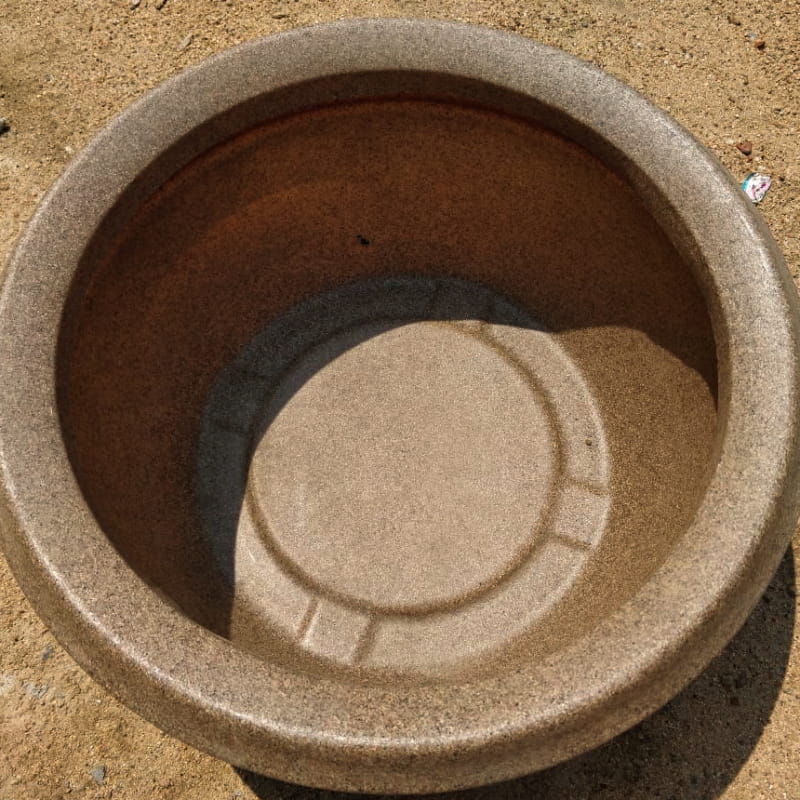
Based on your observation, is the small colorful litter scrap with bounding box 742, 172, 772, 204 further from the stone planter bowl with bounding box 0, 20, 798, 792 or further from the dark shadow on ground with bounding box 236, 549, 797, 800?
the dark shadow on ground with bounding box 236, 549, 797, 800

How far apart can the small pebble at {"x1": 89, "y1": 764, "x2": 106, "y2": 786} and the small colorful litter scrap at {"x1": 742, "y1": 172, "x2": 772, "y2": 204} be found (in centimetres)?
356

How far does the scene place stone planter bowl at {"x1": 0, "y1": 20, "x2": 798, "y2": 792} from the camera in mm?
1848

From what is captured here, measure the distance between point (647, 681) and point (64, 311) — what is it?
1691mm

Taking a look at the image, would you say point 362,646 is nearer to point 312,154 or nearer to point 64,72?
point 312,154

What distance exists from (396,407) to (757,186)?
208cm

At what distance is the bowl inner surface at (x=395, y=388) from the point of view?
2.59 meters

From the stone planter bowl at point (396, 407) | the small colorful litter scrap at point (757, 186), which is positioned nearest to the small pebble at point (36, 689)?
the stone planter bowl at point (396, 407)

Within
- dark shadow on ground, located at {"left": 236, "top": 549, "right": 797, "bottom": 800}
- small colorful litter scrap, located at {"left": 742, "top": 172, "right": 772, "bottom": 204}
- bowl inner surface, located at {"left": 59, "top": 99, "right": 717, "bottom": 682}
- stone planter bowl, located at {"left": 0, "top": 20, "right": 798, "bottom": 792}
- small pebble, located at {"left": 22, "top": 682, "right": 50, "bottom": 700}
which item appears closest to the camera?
stone planter bowl, located at {"left": 0, "top": 20, "right": 798, "bottom": 792}

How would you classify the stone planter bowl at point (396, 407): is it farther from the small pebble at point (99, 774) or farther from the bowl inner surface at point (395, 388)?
the small pebble at point (99, 774)

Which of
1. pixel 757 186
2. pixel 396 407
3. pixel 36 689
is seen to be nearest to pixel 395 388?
pixel 396 407

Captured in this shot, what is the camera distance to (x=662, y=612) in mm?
1857

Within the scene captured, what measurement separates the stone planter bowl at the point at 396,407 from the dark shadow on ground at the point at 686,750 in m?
0.57

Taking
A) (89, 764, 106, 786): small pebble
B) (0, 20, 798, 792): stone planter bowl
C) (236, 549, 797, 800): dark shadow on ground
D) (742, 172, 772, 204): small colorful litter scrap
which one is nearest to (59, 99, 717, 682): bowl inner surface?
(0, 20, 798, 792): stone planter bowl

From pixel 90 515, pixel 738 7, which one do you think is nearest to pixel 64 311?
pixel 90 515
